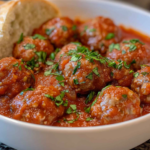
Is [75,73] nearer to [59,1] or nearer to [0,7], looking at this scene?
[0,7]

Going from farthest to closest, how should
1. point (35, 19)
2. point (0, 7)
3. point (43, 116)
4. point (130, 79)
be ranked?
point (35, 19) → point (0, 7) → point (130, 79) → point (43, 116)

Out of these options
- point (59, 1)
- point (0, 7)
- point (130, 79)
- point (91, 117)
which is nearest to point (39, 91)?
point (91, 117)

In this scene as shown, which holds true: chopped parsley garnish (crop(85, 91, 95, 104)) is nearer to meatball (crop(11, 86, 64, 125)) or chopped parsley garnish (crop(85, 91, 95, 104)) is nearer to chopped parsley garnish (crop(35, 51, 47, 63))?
meatball (crop(11, 86, 64, 125))

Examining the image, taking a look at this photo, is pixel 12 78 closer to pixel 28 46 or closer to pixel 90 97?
pixel 28 46

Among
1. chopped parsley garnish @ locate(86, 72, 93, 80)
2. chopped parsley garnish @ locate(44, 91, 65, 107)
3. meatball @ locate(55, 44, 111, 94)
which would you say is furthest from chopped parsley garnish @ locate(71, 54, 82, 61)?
chopped parsley garnish @ locate(44, 91, 65, 107)

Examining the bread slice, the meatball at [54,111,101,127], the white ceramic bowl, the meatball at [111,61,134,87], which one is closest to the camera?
the white ceramic bowl

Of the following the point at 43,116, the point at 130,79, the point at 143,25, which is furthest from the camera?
the point at 143,25
